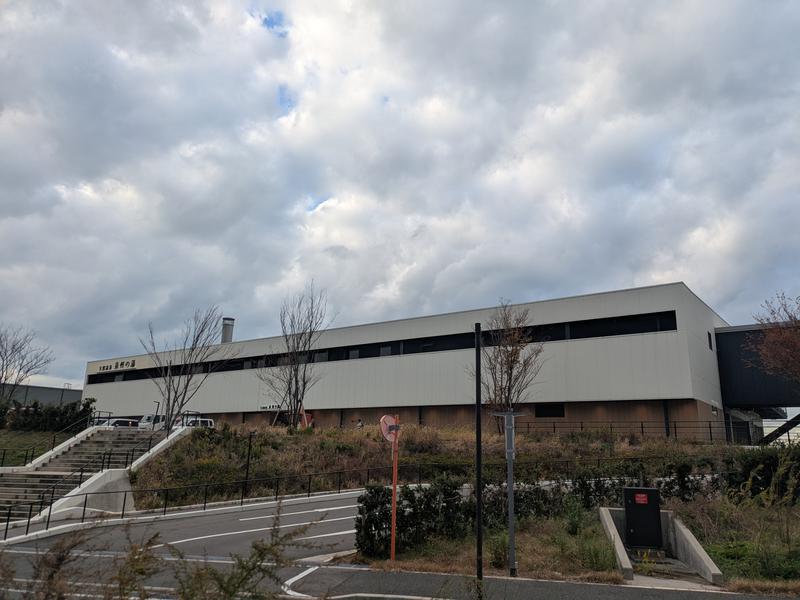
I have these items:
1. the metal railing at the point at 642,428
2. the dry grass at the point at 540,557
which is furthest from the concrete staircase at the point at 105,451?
the metal railing at the point at 642,428

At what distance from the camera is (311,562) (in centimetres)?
1189

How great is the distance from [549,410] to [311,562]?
28051 mm

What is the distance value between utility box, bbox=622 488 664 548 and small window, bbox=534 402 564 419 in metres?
25.4

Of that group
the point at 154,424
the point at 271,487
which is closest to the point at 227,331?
the point at 154,424

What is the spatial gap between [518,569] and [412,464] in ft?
45.8

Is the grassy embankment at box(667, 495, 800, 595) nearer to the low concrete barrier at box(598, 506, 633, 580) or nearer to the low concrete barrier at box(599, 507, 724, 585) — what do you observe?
the low concrete barrier at box(599, 507, 724, 585)

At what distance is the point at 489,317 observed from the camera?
131 feet

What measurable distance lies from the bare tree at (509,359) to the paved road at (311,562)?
17415mm

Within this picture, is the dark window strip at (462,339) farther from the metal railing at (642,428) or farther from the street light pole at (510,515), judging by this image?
the street light pole at (510,515)

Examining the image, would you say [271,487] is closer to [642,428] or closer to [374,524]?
[374,524]

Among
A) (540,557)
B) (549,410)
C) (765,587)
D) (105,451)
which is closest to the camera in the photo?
(765,587)

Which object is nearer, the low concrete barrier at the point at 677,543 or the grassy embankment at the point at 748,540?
the grassy embankment at the point at 748,540

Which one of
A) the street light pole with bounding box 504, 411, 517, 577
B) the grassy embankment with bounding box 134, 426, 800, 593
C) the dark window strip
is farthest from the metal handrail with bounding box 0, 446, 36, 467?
the street light pole with bounding box 504, 411, 517, 577

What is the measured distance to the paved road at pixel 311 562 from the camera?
340 inches
